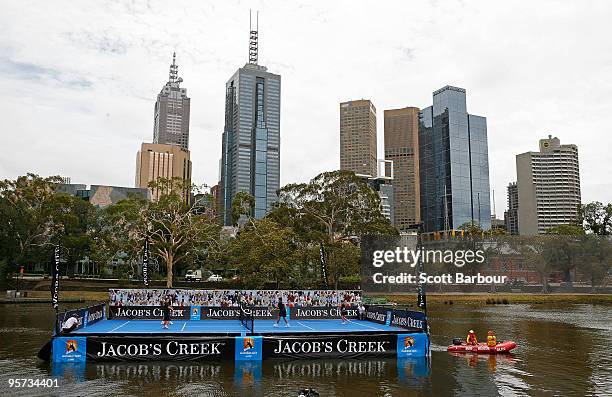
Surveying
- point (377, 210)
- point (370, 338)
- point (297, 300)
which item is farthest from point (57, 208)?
point (370, 338)

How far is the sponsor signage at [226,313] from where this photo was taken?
3703 centimetres

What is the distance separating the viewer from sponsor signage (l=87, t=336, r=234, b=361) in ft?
73.4

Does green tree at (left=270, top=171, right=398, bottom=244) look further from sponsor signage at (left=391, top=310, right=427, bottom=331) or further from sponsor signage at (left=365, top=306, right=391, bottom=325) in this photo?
sponsor signage at (left=391, top=310, right=427, bottom=331)

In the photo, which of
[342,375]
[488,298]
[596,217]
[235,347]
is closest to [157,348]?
[235,347]

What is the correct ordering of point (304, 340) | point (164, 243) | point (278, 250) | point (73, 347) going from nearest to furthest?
point (73, 347) → point (304, 340) → point (278, 250) → point (164, 243)

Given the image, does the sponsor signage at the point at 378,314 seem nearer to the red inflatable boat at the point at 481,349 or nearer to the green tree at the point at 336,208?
the red inflatable boat at the point at 481,349

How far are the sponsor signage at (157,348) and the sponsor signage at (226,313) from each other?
1400 cm

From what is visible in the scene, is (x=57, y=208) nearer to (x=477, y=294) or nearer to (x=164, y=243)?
(x=164, y=243)

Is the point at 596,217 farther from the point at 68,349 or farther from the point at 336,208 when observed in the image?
the point at 68,349

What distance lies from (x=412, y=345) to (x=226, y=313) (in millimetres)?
16802

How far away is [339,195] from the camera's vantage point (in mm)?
77438

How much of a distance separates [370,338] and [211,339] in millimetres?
7326

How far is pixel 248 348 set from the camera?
23.1 m

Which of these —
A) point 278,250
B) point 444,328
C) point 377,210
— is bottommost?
point 444,328
